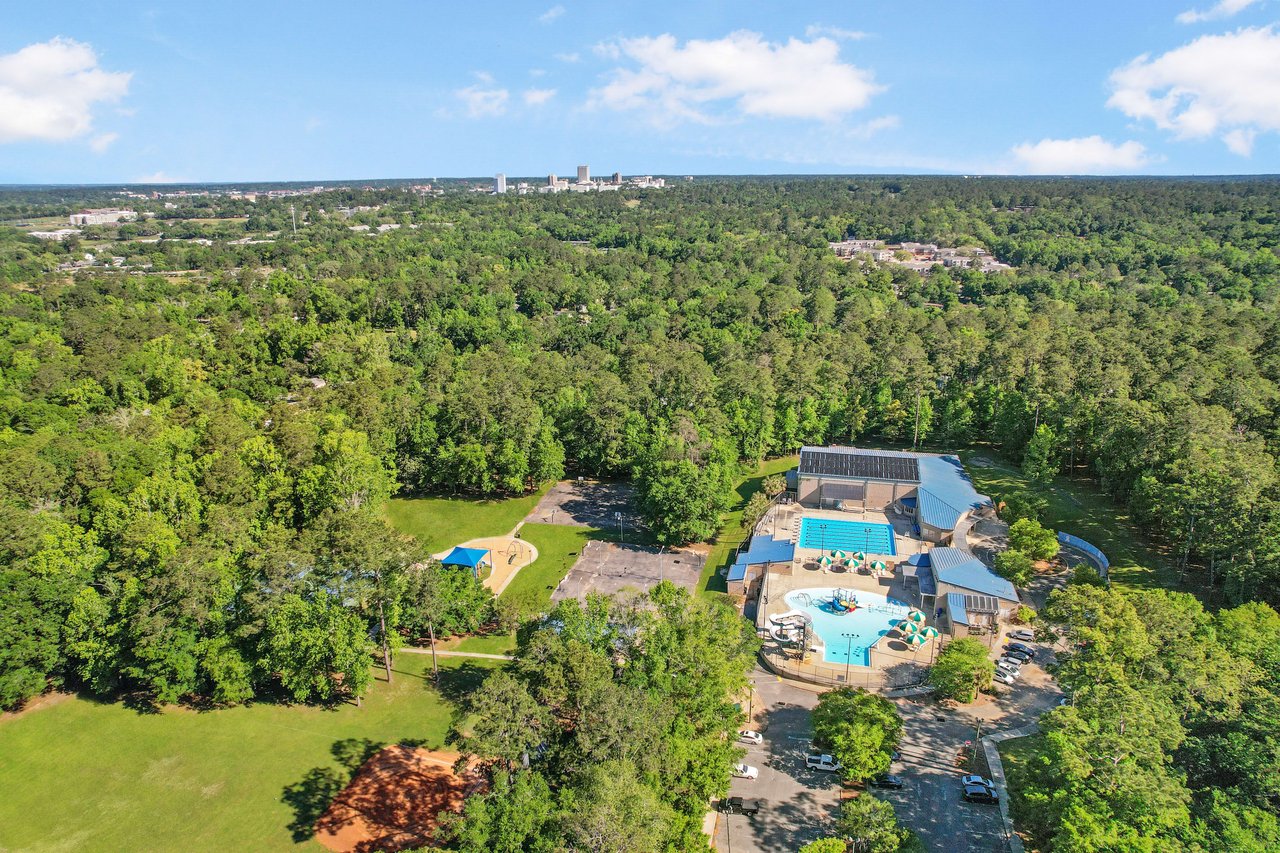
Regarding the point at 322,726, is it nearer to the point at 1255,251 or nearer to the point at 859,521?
the point at 859,521

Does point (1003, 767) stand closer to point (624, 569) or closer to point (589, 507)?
point (624, 569)

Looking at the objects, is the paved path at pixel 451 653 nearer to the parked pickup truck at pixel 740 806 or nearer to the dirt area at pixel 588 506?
the parked pickup truck at pixel 740 806

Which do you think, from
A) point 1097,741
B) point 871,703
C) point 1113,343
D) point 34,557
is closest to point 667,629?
point 871,703

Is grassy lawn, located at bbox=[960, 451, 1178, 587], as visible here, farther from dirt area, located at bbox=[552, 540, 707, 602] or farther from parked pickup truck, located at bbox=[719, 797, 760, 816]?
parked pickup truck, located at bbox=[719, 797, 760, 816]

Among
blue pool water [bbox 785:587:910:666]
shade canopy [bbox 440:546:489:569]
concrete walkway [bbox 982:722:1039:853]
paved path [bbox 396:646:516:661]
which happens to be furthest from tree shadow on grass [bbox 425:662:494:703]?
concrete walkway [bbox 982:722:1039:853]

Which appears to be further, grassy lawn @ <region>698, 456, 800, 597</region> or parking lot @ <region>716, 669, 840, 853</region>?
grassy lawn @ <region>698, 456, 800, 597</region>

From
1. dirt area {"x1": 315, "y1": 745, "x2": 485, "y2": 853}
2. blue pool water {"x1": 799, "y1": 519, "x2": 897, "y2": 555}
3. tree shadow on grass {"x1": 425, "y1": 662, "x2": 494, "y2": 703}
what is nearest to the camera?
dirt area {"x1": 315, "y1": 745, "x2": 485, "y2": 853}
